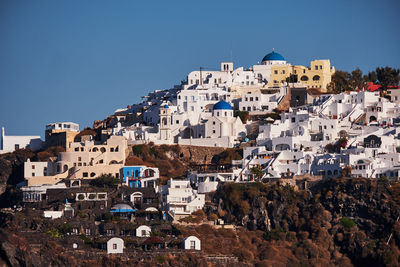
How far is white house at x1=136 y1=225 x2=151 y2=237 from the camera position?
9475cm

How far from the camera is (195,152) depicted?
113688mm

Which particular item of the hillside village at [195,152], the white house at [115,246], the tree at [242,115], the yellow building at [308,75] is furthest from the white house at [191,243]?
the yellow building at [308,75]

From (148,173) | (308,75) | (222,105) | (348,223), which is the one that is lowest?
(348,223)

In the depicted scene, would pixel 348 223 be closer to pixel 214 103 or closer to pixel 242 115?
pixel 242 115

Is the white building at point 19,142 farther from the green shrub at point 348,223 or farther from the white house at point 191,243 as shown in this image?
the green shrub at point 348,223

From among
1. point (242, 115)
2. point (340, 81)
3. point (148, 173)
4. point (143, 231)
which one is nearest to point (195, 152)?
point (148, 173)

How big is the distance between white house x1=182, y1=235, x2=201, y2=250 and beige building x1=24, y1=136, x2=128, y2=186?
16.8 metres

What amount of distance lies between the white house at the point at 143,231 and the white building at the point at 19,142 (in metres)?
28.2

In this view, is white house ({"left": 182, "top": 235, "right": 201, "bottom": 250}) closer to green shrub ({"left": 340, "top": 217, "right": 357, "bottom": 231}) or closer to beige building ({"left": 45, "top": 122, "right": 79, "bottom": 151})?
green shrub ({"left": 340, "top": 217, "right": 357, "bottom": 231})

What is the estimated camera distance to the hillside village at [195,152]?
321ft

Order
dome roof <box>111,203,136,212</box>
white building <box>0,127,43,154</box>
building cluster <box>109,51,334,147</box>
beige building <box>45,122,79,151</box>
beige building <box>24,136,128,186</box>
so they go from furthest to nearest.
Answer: white building <box>0,127,43,154</box> < beige building <box>45,122,79,151</box> < building cluster <box>109,51,334,147</box> < beige building <box>24,136,128,186</box> < dome roof <box>111,203,136,212</box>

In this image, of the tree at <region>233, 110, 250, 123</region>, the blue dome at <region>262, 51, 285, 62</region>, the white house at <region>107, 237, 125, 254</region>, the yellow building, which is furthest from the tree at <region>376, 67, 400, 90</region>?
the white house at <region>107, 237, 125, 254</region>

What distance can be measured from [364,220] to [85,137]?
3325cm

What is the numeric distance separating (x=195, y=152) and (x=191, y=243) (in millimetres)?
21574
